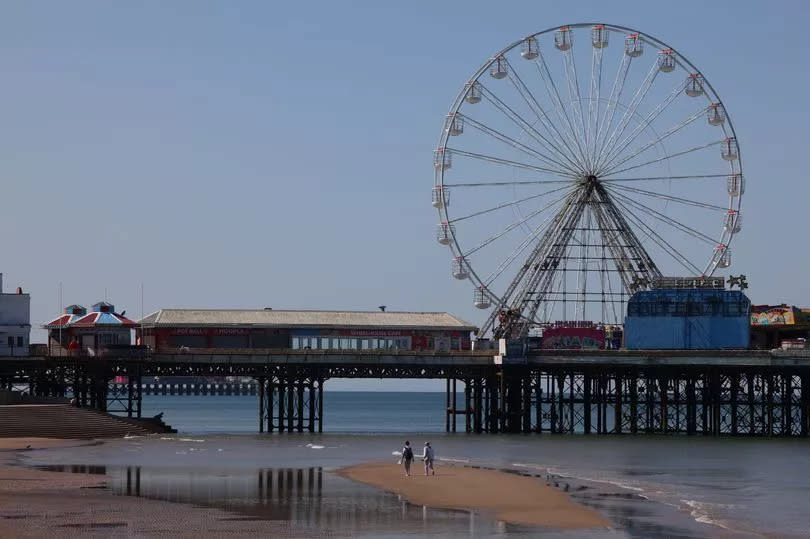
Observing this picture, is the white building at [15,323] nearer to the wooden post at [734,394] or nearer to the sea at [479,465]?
the sea at [479,465]

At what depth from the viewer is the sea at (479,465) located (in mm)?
43438

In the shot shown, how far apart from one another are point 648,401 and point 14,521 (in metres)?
57.6

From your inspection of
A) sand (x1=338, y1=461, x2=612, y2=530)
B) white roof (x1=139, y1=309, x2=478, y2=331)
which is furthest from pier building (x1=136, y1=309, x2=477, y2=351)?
sand (x1=338, y1=461, x2=612, y2=530)

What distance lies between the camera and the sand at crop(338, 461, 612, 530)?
44719mm

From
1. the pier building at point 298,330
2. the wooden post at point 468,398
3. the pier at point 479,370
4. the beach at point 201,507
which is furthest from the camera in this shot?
the pier building at point 298,330

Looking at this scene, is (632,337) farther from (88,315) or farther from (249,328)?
(88,315)

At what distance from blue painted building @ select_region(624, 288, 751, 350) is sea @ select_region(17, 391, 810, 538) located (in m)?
6.55

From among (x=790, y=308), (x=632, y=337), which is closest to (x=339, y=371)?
(x=632, y=337)

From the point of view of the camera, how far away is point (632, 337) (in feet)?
314

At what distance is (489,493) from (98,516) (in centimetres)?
1463

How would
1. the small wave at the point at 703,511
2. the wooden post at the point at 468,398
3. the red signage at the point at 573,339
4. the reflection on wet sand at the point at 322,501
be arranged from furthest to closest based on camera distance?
the red signage at the point at 573,339 → the wooden post at the point at 468,398 → the small wave at the point at 703,511 → the reflection on wet sand at the point at 322,501

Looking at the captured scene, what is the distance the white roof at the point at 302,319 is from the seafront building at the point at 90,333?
5.38 ft

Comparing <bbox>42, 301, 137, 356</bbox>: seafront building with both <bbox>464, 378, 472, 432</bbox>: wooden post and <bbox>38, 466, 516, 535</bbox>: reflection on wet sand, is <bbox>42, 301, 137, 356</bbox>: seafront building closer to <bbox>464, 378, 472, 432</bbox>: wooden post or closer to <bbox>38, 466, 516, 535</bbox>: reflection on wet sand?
<bbox>464, 378, 472, 432</bbox>: wooden post

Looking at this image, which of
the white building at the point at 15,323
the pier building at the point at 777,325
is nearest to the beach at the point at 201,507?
the white building at the point at 15,323
